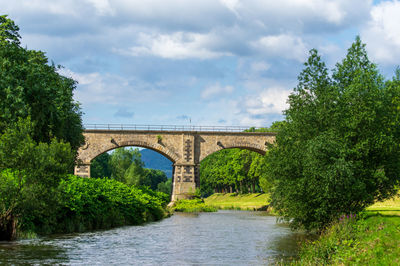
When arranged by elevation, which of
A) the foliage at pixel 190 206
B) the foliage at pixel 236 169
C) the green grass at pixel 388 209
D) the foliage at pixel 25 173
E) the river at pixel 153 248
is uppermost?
the foliage at pixel 236 169

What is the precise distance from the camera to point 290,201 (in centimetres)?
2447

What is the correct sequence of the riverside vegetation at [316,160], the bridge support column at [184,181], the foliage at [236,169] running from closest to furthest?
the riverside vegetation at [316,160] → the bridge support column at [184,181] → the foliage at [236,169]

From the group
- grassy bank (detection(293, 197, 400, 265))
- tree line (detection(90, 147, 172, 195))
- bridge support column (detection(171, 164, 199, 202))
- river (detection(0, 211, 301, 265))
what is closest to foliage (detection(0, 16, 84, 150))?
river (detection(0, 211, 301, 265))

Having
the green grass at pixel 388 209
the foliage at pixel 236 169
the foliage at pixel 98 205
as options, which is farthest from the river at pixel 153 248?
the foliage at pixel 236 169

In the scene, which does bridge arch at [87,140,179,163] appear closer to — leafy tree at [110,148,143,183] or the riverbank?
the riverbank

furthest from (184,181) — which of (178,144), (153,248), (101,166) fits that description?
(153,248)

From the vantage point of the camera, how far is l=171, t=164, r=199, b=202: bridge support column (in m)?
65.4

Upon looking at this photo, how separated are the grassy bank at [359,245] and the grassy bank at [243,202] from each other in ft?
86.8

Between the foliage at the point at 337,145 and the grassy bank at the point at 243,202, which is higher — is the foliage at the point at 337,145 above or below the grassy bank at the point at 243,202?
above

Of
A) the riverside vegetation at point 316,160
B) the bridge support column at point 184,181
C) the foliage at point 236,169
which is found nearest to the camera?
the riverside vegetation at point 316,160

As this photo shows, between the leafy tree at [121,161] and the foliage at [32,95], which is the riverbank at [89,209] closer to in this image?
the foliage at [32,95]

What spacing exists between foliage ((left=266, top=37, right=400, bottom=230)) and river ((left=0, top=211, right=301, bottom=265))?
260 cm

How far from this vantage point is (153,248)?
22.5m

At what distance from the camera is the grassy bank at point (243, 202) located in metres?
68.9
